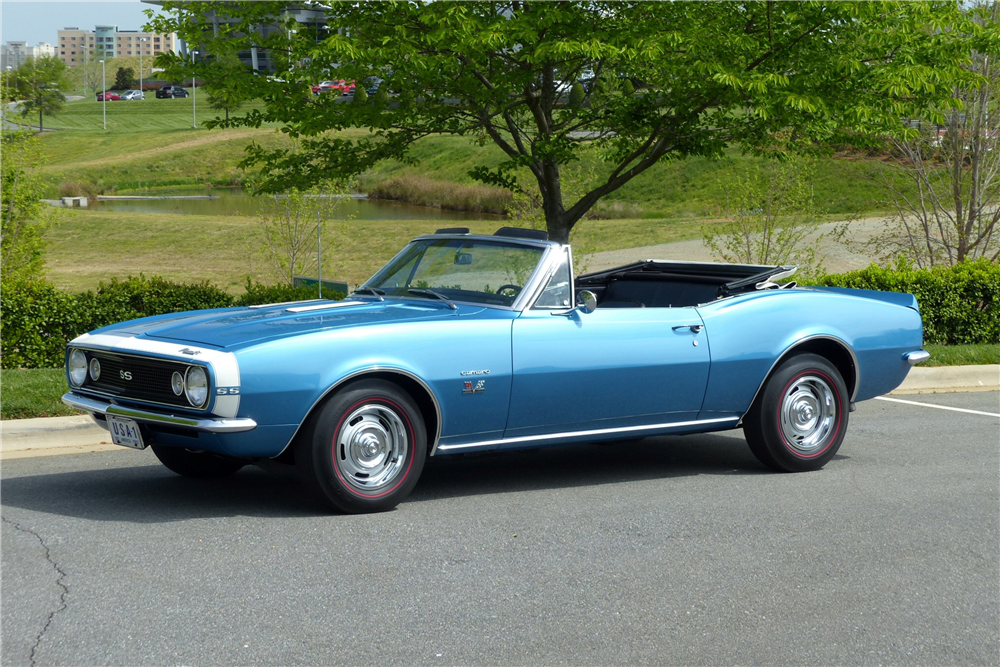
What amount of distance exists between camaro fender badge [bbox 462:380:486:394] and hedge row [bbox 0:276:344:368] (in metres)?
4.81

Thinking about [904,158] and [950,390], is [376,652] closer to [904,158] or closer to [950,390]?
[950,390]

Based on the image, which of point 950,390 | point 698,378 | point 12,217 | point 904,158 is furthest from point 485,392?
point 904,158

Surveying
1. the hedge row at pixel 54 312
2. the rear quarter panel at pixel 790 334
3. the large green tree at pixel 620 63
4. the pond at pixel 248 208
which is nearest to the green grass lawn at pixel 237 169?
the pond at pixel 248 208

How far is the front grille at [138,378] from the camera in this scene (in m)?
5.64

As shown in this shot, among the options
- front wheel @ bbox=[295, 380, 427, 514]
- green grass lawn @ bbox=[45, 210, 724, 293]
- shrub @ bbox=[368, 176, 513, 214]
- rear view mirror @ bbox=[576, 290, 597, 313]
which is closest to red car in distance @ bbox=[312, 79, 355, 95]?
rear view mirror @ bbox=[576, 290, 597, 313]

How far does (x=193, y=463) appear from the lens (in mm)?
6781

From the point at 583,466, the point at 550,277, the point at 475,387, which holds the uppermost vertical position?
the point at 550,277

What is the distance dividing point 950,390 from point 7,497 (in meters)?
9.33

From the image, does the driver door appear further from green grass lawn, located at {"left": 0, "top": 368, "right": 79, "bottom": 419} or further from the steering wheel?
green grass lawn, located at {"left": 0, "top": 368, "right": 79, "bottom": 419}

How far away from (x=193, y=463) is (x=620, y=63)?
7229mm

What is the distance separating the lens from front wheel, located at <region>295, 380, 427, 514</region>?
570cm

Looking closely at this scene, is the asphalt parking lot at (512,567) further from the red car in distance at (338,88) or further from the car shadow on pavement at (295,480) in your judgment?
the red car in distance at (338,88)

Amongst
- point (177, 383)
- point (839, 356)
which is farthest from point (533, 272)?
point (839, 356)

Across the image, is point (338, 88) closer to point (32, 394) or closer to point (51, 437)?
point (32, 394)
